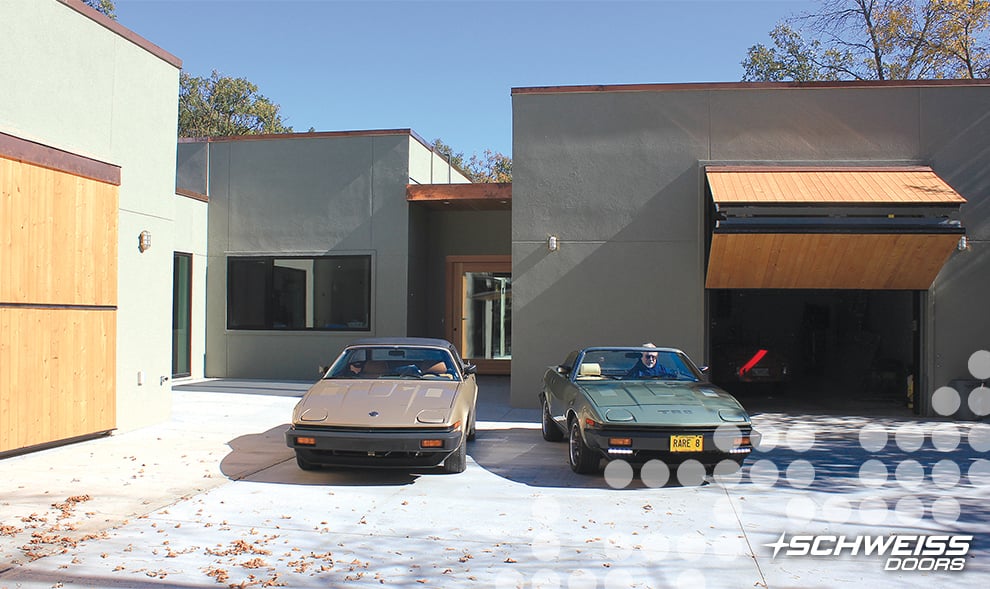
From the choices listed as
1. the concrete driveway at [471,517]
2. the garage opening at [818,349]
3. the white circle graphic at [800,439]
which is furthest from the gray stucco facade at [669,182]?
the concrete driveway at [471,517]

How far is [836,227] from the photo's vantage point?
11320 millimetres

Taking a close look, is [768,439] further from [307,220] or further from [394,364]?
[307,220]

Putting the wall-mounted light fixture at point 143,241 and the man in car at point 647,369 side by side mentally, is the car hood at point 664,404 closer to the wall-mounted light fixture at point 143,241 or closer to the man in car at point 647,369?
the man in car at point 647,369

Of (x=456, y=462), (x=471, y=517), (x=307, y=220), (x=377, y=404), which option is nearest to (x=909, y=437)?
(x=456, y=462)

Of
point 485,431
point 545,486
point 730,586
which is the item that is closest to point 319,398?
point 545,486

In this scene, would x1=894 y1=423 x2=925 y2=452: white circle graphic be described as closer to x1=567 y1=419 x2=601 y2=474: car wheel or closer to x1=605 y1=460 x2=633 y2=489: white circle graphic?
x1=605 y1=460 x2=633 y2=489: white circle graphic

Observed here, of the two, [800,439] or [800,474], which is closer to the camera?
[800,474]

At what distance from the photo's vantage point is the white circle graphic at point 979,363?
39.4 feet

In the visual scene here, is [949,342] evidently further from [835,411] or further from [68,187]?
[68,187]

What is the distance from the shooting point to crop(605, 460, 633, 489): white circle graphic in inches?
284

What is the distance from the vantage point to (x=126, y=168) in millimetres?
9820

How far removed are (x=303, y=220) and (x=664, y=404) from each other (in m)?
10.9

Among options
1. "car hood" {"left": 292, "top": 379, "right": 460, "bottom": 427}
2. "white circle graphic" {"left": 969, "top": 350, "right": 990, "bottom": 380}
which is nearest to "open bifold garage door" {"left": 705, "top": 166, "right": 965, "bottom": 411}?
"white circle graphic" {"left": 969, "top": 350, "right": 990, "bottom": 380}

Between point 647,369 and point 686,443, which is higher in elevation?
point 647,369
